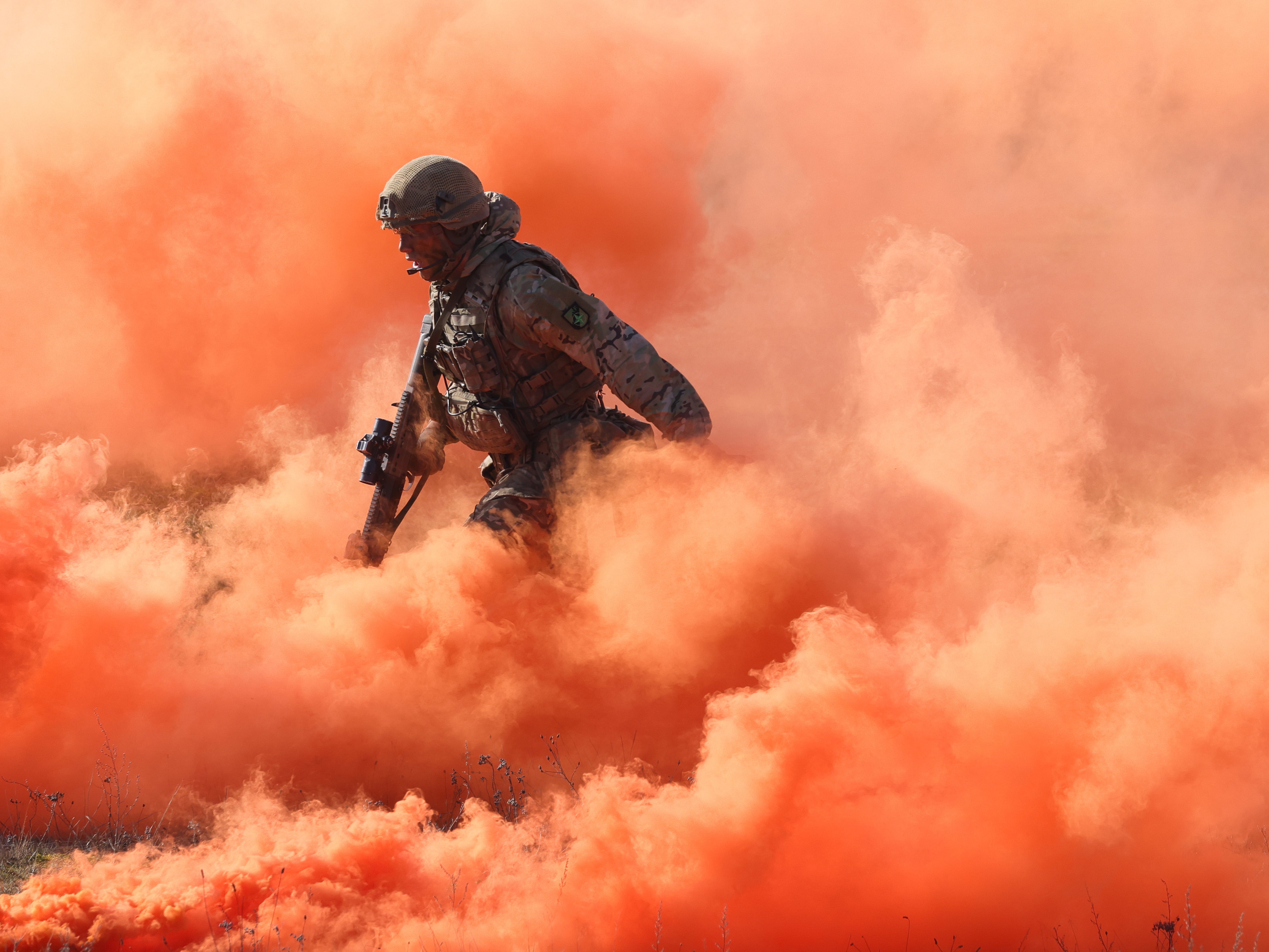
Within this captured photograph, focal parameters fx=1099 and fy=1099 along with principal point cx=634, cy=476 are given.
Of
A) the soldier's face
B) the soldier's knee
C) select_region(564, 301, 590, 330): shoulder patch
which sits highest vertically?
the soldier's face

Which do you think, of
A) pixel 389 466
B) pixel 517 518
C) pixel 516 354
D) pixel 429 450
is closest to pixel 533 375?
pixel 516 354

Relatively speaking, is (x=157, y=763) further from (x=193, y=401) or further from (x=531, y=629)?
(x=193, y=401)

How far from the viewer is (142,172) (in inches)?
366

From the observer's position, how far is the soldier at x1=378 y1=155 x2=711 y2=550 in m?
5.39

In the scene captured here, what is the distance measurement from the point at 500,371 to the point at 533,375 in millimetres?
174

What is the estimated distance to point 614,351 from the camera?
5.37 meters

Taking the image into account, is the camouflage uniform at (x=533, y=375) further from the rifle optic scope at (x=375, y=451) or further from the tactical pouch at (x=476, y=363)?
the rifle optic scope at (x=375, y=451)

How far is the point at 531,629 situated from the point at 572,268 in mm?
4698

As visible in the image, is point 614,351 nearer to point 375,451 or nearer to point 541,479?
point 541,479

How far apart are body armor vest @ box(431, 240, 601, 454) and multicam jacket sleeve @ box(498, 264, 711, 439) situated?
0.19 m

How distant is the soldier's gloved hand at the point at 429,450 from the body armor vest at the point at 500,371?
34 cm

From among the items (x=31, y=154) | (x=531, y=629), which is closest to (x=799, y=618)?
(x=531, y=629)

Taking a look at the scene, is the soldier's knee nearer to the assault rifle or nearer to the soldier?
the soldier

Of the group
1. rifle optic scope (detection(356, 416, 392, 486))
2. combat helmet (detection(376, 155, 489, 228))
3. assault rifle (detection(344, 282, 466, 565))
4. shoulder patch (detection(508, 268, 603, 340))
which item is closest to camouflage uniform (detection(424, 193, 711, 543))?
shoulder patch (detection(508, 268, 603, 340))
